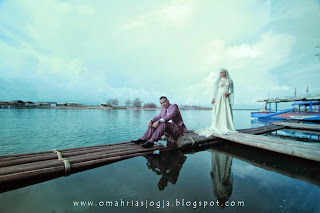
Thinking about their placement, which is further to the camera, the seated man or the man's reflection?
the seated man

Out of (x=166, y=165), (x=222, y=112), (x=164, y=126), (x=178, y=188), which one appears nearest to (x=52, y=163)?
(x=166, y=165)

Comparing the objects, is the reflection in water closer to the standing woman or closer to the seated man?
the seated man

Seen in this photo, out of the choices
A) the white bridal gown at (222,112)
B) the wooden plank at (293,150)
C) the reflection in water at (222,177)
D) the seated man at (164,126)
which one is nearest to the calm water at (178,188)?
the reflection in water at (222,177)

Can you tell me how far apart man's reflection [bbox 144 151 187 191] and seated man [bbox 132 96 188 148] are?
21.9 inches

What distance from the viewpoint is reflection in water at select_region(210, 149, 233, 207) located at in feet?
7.44

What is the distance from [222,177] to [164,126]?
206 cm

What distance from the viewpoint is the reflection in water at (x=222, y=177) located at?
227 cm

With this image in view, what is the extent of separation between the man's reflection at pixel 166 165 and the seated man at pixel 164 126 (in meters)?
0.56

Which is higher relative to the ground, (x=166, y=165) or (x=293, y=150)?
(x=293, y=150)

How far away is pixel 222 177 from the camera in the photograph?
2.91 meters

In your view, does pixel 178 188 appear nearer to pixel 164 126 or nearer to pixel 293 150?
pixel 164 126

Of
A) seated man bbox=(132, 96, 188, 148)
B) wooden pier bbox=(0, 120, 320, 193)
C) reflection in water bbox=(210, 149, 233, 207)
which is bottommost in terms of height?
reflection in water bbox=(210, 149, 233, 207)

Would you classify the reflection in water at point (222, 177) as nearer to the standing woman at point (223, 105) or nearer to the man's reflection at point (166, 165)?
the man's reflection at point (166, 165)

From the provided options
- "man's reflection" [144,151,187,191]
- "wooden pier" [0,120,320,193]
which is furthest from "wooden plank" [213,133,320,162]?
"man's reflection" [144,151,187,191]
